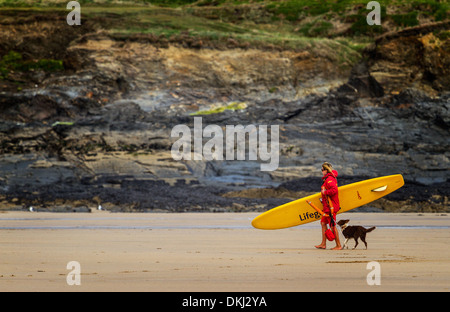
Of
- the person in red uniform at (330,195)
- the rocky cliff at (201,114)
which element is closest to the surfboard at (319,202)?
the person in red uniform at (330,195)

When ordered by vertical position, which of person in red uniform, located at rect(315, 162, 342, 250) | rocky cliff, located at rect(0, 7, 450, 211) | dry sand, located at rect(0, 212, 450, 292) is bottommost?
dry sand, located at rect(0, 212, 450, 292)

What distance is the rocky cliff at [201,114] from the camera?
27.3m

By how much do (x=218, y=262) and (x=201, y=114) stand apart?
2672 cm

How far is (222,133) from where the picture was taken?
105 ft

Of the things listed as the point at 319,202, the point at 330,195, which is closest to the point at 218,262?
the point at 330,195

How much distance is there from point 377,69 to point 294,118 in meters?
6.64

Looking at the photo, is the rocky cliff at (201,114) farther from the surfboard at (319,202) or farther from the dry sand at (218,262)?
Result: the dry sand at (218,262)

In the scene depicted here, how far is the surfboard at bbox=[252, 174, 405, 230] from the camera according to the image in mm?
11117

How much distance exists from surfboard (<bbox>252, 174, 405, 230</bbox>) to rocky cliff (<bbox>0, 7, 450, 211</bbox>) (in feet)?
39.9

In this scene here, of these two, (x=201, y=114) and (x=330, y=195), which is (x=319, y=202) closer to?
(x=330, y=195)

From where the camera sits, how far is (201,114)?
3406 centimetres

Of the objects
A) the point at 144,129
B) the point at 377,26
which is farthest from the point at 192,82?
the point at 377,26

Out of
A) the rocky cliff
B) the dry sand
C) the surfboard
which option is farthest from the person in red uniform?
the rocky cliff

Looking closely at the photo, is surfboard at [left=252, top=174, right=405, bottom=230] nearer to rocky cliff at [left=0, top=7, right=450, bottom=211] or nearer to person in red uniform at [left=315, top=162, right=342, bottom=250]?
person in red uniform at [left=315, top=162, right=342, bottom=250]
